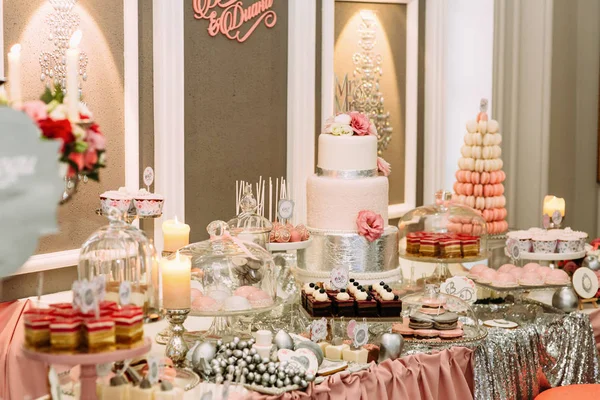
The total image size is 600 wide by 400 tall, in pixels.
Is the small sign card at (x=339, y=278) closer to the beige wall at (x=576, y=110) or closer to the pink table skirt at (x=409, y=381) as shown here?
the pink table skirt at (x=409, y=381)

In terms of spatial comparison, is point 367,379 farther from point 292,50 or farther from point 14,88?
point 292,50

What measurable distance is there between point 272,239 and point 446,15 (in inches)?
111

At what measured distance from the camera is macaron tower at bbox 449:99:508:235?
15.3 feet

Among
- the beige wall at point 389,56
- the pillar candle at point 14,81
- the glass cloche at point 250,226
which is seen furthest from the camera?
the beige wall at point 389,56

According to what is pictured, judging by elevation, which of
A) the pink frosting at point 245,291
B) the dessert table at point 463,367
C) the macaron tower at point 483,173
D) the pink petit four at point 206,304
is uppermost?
the macaron tower at point 483,173

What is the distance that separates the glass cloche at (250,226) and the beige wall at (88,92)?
28.9 inches

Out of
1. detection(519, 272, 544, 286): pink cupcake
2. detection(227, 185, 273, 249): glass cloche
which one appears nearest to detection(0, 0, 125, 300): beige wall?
detection(227, 185, 273, 249): glass cloche

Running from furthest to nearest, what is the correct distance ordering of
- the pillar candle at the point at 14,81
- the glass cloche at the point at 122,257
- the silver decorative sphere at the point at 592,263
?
the silver decorative sphere at the point at 592,263 < the glass cloche at the point at 122,257 < the pillar candle at the point at 14,81

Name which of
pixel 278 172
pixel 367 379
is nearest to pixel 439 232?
pixel 278 172

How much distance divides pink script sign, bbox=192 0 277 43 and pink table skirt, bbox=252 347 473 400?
225 centimetres

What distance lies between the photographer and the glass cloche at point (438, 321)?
3084mm

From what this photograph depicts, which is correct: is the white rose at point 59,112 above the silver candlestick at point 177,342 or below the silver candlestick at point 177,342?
above

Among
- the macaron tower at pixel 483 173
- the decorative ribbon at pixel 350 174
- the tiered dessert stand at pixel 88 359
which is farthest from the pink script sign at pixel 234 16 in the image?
the tiered dessert stand at pixel 88 359

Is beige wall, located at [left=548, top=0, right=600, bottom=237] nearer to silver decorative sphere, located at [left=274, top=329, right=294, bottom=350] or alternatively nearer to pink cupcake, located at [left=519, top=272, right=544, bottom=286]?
pink cupcake, located at [left=519, top=272, right=544, bottom=286]
